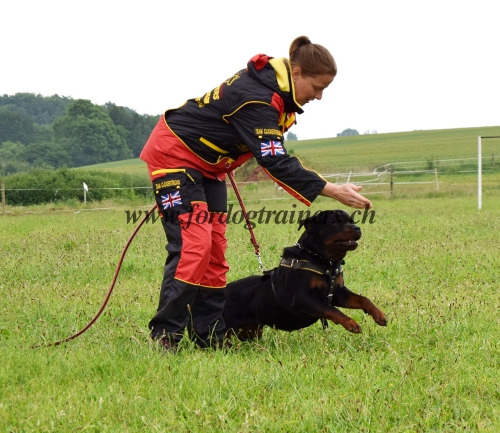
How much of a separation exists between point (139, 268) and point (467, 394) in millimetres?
5086

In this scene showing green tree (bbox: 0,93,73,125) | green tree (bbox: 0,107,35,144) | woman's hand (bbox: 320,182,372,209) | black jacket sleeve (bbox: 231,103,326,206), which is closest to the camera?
woman's hand (bbox: 320,182,372,209)

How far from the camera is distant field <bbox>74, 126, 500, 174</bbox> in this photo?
43787 mm

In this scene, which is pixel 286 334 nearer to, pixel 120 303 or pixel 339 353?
pixel 339 353

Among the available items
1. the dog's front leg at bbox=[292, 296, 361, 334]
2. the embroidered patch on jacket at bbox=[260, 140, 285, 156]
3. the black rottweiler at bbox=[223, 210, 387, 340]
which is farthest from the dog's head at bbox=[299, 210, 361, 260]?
the embroidered patch on jacket at bbox=[260, 140, 285, 156]

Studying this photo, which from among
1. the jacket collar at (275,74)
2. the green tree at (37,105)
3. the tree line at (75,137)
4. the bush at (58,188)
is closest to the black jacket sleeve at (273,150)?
the jacket collar at (275,74)

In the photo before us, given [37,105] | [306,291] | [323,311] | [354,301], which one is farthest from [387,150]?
[37,105]

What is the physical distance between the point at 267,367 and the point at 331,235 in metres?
1.18

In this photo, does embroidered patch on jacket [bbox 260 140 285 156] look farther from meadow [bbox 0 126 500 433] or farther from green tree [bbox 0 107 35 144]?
green tree [bbox 0 107 35 144]

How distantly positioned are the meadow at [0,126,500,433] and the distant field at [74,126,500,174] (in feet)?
97.7

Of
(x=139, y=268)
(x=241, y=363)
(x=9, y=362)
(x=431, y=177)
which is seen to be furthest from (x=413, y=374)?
(x=431, y=177)

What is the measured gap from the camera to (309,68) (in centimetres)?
385

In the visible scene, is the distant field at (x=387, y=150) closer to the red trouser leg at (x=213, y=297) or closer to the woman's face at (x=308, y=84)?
the red trouser leg at (x=213, y=297)

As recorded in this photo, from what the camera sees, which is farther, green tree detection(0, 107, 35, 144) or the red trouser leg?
green tree detection(0, 107, 35, 144)

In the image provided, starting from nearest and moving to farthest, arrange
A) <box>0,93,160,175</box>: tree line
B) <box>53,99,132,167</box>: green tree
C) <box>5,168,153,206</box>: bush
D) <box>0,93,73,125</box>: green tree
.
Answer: <box>5,168,153,206</box>: bush < <box>0,93,160,175</box>: tree line < <box>53,99,132,167</box>: green tree < <box>0,93,73,125</box>: green tree
